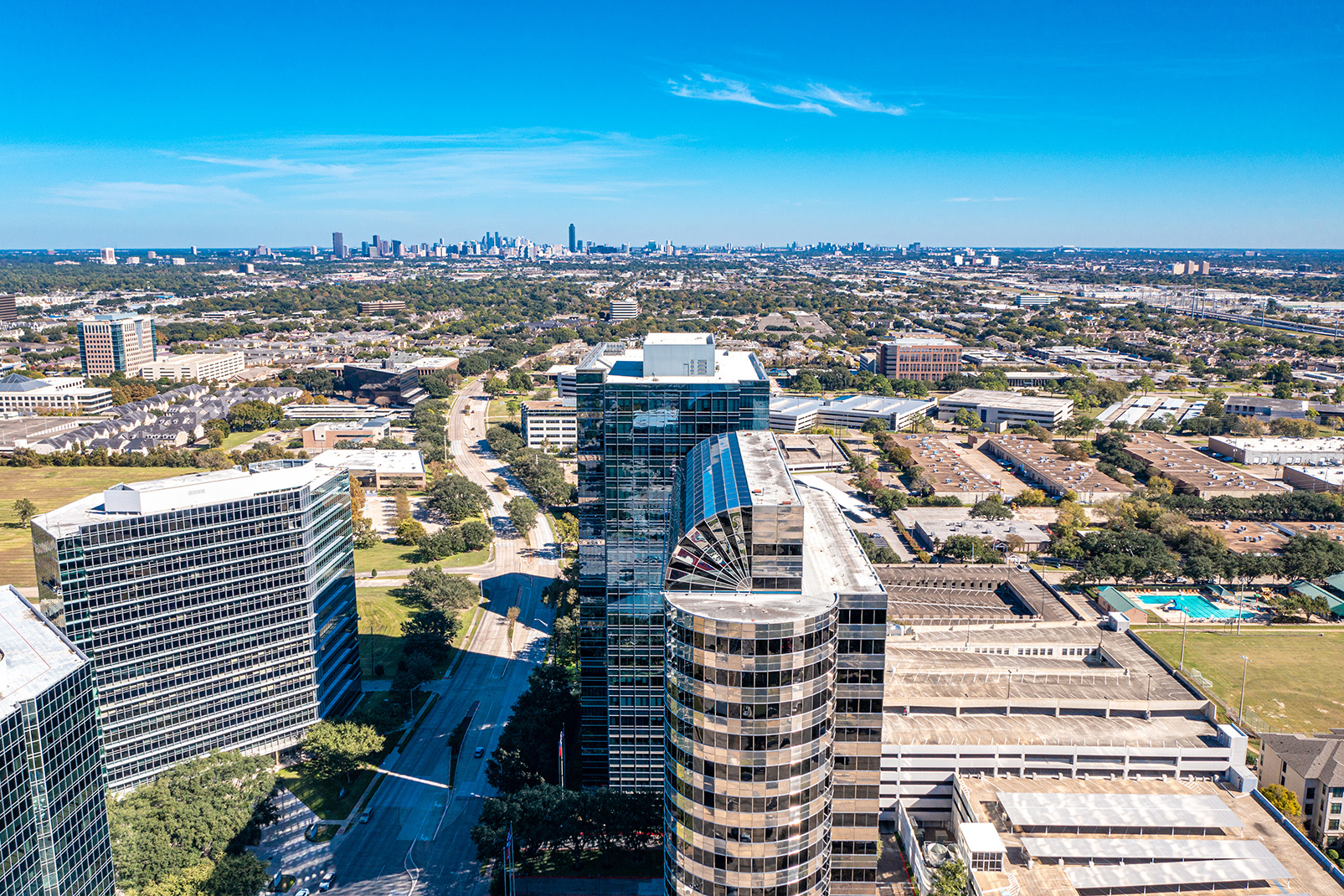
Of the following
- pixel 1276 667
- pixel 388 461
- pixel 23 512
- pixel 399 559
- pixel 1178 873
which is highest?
pixel 388 461

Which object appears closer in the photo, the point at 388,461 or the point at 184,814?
the point at 184,814

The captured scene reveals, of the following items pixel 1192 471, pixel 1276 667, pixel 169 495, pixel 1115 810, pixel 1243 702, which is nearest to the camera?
pixel 1115 810

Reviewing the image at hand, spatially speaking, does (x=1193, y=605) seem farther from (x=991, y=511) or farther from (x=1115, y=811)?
(x=1115, y=811)

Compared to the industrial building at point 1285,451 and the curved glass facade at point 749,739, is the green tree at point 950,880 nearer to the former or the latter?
the curved glass facade at point 749,739

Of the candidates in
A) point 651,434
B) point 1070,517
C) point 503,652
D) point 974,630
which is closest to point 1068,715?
point 974,630

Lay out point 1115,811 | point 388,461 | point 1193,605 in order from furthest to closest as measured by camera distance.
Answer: point 388,461 → point 1193,605 → point 1115,811

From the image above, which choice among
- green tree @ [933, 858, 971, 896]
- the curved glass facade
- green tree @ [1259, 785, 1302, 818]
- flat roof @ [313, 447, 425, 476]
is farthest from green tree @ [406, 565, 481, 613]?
green tree @ [1259, 785, 1302, 818]

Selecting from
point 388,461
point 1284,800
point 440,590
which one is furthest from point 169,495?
point 388,461

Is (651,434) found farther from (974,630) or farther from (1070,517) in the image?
(1070,517)
